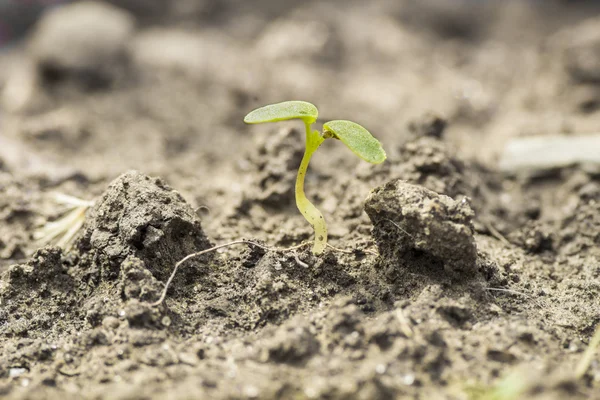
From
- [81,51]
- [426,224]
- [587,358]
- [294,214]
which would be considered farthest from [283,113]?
[81,51]

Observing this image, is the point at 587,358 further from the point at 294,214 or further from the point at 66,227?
the point at 66,227

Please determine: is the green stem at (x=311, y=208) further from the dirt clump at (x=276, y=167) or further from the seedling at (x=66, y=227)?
the seedling at (x=66, y=227)

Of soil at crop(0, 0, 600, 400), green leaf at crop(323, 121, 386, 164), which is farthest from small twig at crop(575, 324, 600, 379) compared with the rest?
green leaf at crop(323, 121, 386, 164)

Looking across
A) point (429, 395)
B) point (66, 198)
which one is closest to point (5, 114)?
point (66, 198)

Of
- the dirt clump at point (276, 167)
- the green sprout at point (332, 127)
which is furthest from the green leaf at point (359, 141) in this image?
the dirt clump at point (276, 167)

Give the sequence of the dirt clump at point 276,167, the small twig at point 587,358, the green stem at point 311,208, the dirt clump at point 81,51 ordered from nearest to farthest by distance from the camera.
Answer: the small twig at point 587,358, the green stem at point 311,208, the dirt clump at point 276,167, the dirt clump at point 81,51

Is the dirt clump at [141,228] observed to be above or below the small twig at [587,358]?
above

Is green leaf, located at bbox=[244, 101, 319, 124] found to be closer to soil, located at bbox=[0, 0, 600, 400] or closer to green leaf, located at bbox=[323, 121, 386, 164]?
green leaf, located at bbox=[323, 121, 386, 164]

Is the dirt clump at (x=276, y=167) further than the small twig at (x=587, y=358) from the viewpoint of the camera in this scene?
Yes
